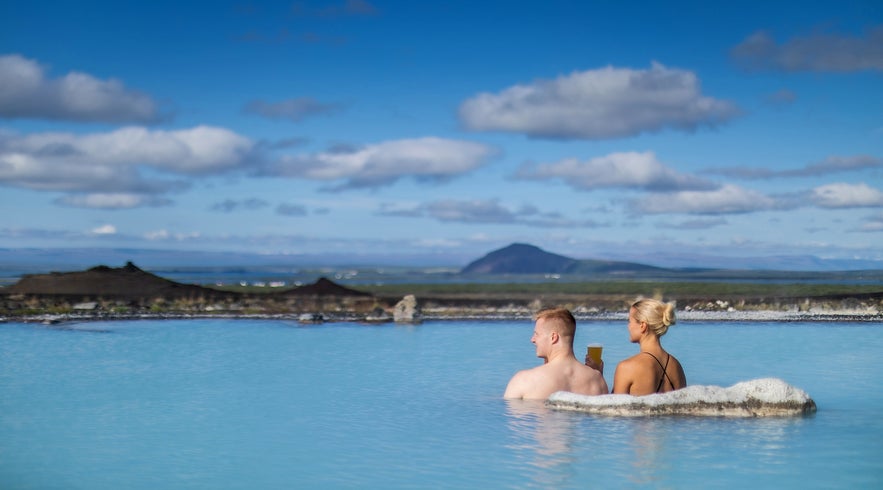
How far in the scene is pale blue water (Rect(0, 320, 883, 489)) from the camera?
725 cm

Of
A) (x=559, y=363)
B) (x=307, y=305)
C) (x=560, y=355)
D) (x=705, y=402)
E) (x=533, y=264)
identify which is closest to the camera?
(x=705, y=402)

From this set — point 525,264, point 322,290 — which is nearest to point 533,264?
point 525,264

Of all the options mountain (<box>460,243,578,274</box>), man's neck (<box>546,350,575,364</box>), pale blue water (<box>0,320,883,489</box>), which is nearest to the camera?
pale blue water (<box>0,320,883,489</box>)

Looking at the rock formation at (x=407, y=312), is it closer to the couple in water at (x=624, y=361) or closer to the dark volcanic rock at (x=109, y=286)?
the dark volcanic rock at (x=109, y=286)

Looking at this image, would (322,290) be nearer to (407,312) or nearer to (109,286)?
(109,286)

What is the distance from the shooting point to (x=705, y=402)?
9.00m

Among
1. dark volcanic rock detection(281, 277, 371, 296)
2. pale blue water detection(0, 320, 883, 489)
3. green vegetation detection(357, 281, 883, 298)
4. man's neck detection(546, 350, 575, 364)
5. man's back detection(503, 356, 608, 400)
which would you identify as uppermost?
green vegetation detection(357, 281, 883, 298)

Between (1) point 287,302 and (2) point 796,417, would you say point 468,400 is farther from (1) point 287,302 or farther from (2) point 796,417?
(1) point 287,302

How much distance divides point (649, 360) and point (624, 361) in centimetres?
24

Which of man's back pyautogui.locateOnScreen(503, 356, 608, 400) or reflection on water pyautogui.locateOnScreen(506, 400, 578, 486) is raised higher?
man's back pyautogui.locateOnScreen(503, 356, 608, 400)

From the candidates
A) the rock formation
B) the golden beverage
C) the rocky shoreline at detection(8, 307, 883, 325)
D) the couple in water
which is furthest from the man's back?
the rock formation

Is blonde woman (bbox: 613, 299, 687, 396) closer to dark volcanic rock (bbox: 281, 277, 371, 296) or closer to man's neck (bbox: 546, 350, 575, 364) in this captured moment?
man's neck (bbox: 546, 350, 575, 364)

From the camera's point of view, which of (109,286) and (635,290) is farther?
(635,290)

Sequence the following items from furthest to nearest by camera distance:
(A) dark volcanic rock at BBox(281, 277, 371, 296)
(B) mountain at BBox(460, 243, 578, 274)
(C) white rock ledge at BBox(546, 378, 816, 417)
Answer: (B) mountain at BBox(460, 243, 578, 274) < (A) dark volcanic rock at BBox(281, 277, 371, 296) < (C) white rock ledge at BBox(546, 378, 816, 417)
